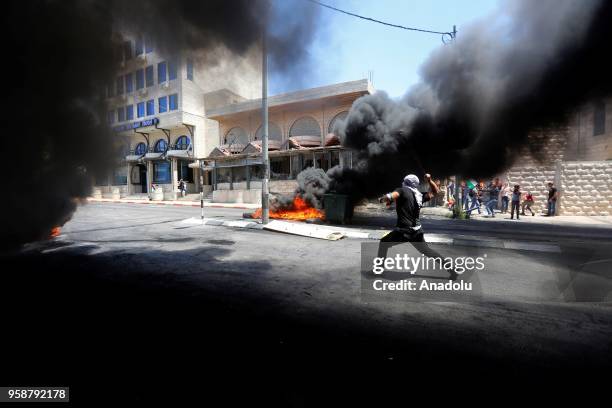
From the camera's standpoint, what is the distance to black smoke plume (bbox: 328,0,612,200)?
7.66m

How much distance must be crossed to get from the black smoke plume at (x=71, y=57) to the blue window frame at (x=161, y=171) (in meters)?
29.2

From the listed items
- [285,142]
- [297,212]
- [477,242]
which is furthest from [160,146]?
[477,242]

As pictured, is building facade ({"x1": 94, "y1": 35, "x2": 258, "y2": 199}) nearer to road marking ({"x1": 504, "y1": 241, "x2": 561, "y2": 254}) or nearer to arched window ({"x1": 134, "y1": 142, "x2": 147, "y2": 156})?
arched window ({"x1": 134, "y1": 142, "x2": 147, "y2": 156})

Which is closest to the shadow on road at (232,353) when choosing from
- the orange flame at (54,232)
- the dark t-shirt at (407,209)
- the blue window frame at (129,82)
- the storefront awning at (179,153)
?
the dark t-shirt at (407,209)

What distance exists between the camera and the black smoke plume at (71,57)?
3.36 meters

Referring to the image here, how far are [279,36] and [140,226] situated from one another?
28.1 feet

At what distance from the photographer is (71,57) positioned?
147 inches

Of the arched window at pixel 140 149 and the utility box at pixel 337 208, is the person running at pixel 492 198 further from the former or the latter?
the arched window at pixel 140 149

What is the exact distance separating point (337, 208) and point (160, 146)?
2864 centimetres

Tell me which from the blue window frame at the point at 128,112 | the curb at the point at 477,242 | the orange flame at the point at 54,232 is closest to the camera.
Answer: the blue window frame at the point at 128,112

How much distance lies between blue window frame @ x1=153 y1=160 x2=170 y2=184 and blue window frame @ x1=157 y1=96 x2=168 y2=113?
5.18 m

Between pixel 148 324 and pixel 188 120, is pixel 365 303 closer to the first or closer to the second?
pixel 148 324

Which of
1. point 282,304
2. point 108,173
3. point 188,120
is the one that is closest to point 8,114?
point 108,173

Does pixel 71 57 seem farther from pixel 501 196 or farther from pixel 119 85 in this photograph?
pixel 501 196
